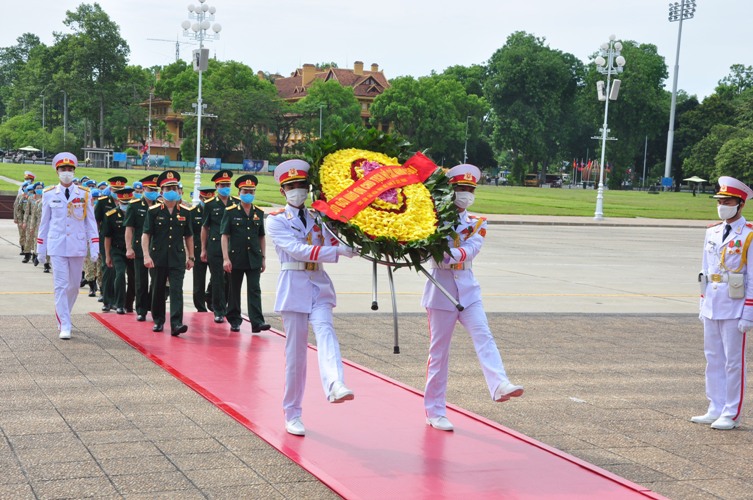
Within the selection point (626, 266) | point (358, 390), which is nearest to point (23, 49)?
point (626, 266)

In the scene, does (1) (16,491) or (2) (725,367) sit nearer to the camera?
(1) (16,491)

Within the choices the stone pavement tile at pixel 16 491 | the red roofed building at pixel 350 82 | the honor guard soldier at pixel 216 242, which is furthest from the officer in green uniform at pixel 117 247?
the red roofed building at pixel 350 82

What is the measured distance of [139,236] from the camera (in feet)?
40.0

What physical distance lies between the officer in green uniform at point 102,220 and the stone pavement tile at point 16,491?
25.8 feet

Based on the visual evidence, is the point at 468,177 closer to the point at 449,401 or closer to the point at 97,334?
the point at 449,401

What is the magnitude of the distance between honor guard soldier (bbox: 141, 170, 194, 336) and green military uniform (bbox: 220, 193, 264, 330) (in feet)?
1.85

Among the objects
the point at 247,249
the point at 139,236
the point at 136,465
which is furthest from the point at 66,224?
the point at 136,465

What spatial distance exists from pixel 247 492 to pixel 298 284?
1.81 meters

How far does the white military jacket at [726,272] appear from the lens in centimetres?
772

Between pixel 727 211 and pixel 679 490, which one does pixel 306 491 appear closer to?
pixel 679 490

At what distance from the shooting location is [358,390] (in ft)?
27.9

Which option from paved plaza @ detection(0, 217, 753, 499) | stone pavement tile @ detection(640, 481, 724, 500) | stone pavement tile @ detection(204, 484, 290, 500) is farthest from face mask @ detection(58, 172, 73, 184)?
stone pavement tile @ detection(640, 481, 724, 500)

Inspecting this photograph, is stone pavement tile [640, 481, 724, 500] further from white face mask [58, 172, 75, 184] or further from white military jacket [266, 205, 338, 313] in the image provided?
white face mask [58, 172, 75, 184]

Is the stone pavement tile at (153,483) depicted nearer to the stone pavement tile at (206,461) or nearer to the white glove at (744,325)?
the stone pavement tile at (206,461)
